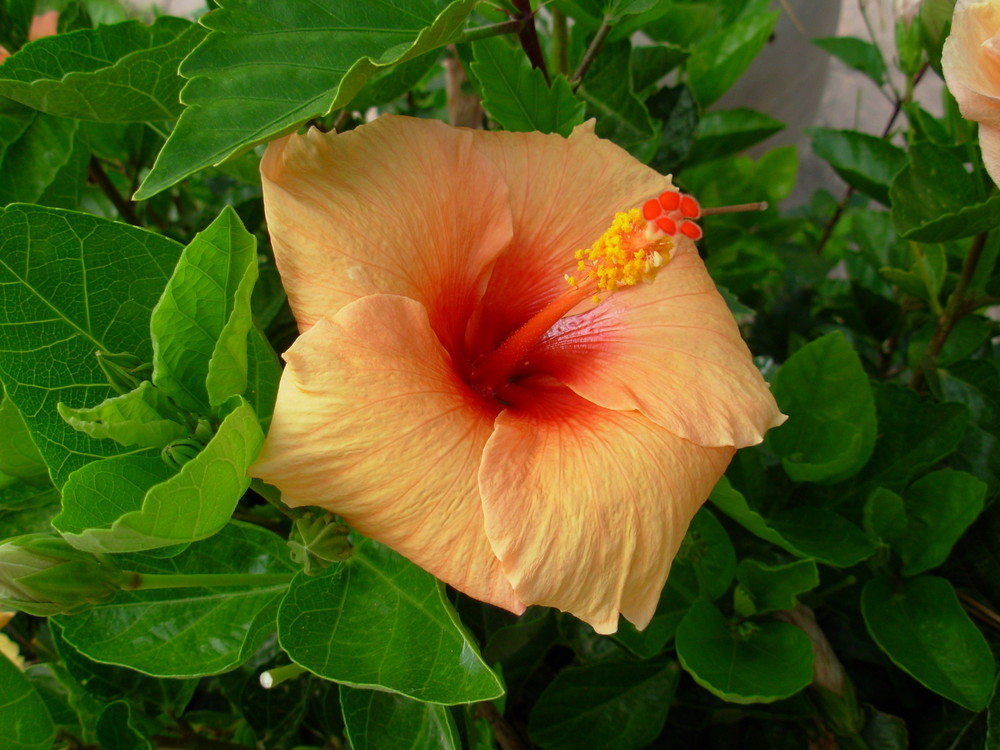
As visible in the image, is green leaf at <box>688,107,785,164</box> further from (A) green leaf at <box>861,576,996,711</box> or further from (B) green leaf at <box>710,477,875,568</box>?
(A) green leaf at <box>861,576,996,711</box>

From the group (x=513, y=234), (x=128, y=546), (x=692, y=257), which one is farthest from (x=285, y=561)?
(x=692, y=257)

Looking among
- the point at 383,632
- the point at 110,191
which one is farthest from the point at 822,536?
the point at 110,191

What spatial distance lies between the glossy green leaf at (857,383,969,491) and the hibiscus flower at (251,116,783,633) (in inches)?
15.5

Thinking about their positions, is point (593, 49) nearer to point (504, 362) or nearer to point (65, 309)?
point (504, 362)

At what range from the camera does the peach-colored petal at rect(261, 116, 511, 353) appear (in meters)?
0.61

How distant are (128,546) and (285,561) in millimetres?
241

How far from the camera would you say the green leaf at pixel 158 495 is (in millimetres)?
494

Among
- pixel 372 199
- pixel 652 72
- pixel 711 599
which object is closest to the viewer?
pixel 372 199

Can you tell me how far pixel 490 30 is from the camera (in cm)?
75

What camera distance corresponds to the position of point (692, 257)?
79cm

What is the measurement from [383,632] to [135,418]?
0.25m

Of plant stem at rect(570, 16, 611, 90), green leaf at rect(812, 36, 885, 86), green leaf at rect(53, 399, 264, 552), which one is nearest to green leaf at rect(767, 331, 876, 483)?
plant stem at rect(570, 16, 611, 90)

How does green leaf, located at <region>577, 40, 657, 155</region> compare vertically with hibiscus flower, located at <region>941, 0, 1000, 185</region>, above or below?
below

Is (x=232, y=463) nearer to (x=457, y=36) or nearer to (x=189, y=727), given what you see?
(x=457, y=36)
